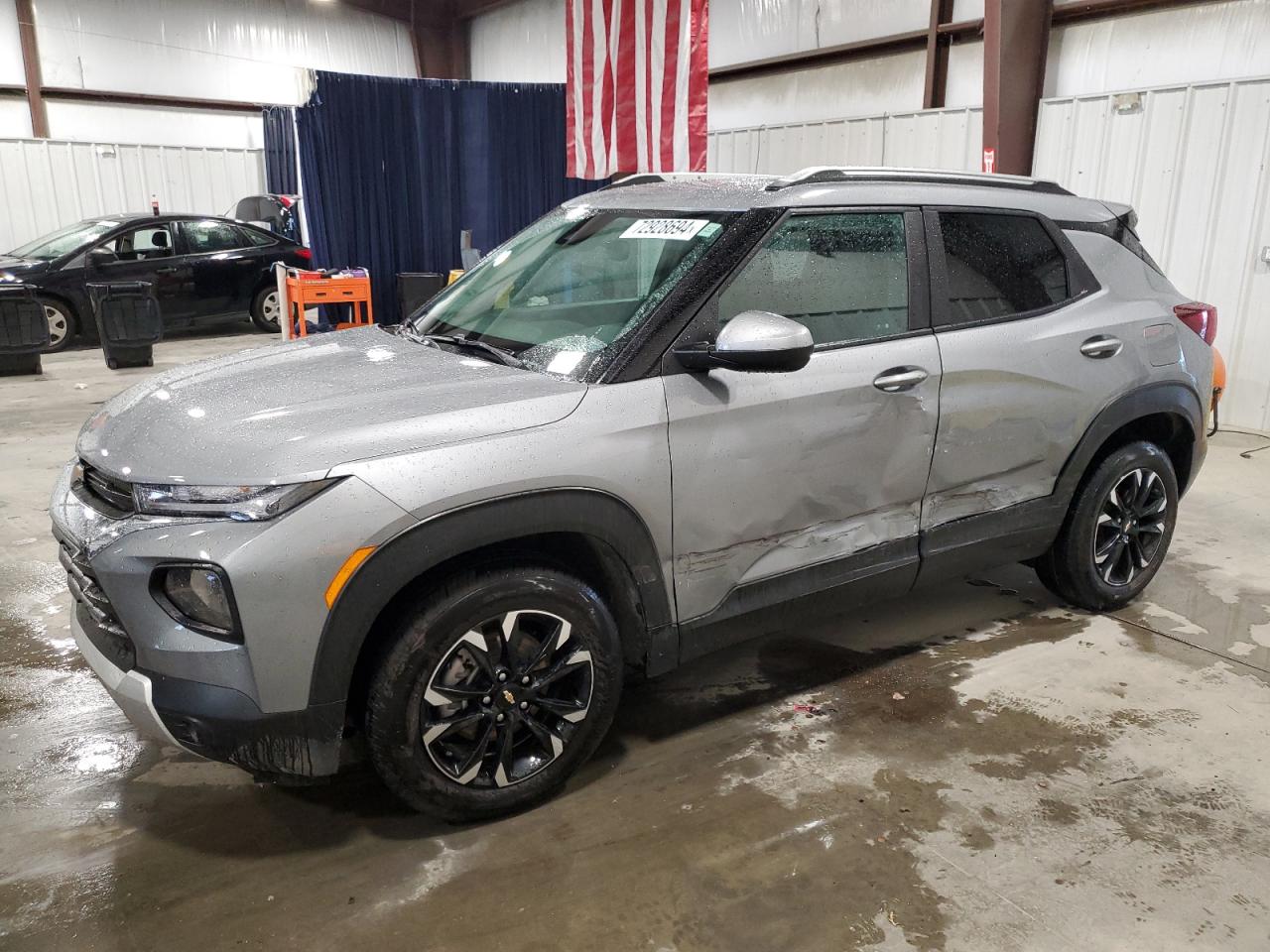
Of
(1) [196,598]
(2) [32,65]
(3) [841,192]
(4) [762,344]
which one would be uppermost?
(2) [32,65]

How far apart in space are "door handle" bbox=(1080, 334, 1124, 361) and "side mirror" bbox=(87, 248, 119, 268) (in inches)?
397

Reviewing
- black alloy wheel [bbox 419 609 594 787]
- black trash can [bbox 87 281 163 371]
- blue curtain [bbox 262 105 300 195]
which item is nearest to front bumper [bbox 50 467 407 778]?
black alloy wheel [bbox 419 609 594 787]

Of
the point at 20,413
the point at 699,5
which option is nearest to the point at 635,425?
the point at 699,5

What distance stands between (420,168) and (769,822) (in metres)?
9.48

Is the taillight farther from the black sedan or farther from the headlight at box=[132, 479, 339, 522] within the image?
the black sedan

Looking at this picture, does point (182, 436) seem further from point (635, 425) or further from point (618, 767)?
point (618, 767)

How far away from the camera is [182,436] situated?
2.28 metres

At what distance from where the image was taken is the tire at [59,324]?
395 inches

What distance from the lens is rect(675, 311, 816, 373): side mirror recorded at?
2.41 meters

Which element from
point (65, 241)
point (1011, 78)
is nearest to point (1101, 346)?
point (1011, 78)

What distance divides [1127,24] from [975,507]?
6.22 metres

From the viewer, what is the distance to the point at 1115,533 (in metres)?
3.71

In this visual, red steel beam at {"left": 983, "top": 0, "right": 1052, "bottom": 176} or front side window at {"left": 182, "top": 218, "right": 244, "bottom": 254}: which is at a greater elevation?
red steel beam at {"left": 983, "top": 0, "right": 1052, "bottom": 176}

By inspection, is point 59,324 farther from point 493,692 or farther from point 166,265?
point 493,692
